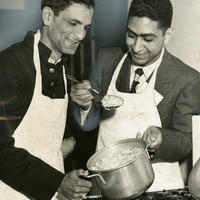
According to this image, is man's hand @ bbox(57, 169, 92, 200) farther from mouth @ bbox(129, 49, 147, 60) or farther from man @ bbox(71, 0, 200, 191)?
mouth @ bbox(129, 49, 147, 60)

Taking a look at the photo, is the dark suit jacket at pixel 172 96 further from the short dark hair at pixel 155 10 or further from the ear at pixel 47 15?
the ear at pixel 47 15

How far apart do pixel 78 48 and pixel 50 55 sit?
13 cm

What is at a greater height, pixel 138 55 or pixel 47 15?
pixel 47 15

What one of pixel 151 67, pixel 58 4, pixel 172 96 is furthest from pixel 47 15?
pixel 172 96

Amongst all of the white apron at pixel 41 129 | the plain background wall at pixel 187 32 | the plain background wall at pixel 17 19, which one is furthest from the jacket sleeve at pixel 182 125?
the plain background wall at pixel 17 19

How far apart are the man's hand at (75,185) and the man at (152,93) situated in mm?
246

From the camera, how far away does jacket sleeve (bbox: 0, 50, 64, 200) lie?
50.7 inches

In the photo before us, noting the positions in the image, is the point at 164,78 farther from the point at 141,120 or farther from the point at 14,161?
the point at 14,161

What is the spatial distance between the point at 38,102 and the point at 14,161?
22cm

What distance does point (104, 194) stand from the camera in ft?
3.89

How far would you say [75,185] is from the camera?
4.10 feet

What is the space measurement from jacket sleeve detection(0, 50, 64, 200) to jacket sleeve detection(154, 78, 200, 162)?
0.41m

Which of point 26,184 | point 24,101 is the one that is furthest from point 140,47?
point 26,184

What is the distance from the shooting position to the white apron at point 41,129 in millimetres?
1338
